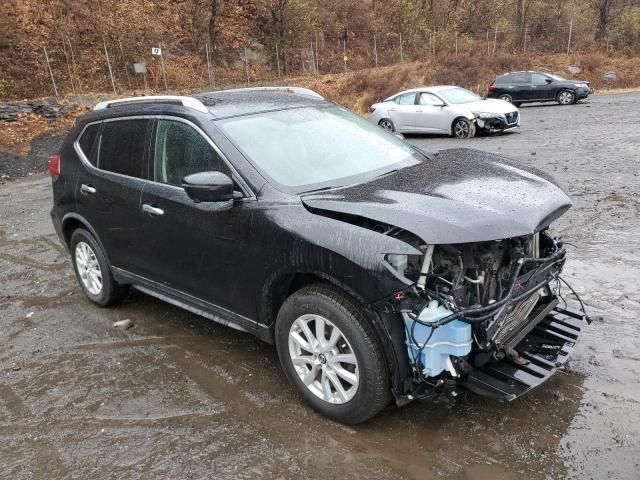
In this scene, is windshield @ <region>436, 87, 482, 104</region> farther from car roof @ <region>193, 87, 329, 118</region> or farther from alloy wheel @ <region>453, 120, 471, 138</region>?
car roof @ <region>193, 87, 329, 118</region>

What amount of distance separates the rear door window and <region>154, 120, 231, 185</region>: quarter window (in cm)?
20

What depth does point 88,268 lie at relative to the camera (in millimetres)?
5117

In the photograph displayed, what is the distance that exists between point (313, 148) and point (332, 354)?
1.49 m

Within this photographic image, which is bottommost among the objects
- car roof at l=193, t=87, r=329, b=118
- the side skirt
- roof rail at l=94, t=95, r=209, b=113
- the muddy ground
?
the muddy ground

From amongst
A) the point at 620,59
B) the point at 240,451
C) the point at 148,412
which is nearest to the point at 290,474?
the point at 240,451

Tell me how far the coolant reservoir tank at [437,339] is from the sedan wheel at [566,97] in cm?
2391

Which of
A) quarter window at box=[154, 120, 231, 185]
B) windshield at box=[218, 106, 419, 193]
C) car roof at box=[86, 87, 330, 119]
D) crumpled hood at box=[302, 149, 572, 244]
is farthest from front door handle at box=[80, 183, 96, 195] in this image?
crumpled hood at box=[302, 149, 572, 244]

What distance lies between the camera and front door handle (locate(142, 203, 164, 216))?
3.96 m

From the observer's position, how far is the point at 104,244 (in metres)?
4.71

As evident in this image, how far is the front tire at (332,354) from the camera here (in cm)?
291

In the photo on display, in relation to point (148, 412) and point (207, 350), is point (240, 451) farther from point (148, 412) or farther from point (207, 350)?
point (207, 350)

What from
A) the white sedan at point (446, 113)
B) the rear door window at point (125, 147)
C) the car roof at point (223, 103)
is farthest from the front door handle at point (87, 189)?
the white sedan at point (446, 113)

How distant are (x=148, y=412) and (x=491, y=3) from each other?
49.0 metres

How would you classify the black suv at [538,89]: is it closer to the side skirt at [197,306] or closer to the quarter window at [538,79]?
the quarter window at [538,79]
